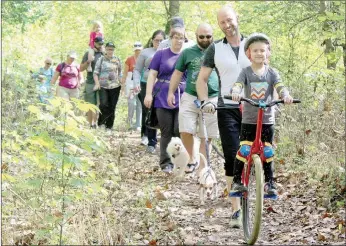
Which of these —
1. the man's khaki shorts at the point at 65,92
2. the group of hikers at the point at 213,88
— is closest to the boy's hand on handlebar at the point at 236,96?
the group of hikers at the point at 213,88

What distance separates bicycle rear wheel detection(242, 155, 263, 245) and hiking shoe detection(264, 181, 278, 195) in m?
0.11

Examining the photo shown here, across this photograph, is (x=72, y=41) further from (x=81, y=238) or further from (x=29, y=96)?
(x=81, y=238)

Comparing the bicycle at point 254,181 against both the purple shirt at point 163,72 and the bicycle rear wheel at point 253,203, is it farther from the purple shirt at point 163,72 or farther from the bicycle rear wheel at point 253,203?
the purple shirt at point 163,72

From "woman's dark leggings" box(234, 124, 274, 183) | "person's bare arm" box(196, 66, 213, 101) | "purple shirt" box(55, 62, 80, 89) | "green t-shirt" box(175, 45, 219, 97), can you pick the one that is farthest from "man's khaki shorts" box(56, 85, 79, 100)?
"woman's dark leggings" box(234, 124, 274, 183)

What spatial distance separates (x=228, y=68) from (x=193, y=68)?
1.67 metres

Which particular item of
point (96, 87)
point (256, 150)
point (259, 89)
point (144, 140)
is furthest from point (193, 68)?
point (96, 87)

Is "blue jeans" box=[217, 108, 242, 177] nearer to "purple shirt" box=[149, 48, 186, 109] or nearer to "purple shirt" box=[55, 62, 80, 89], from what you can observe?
"purple shirt" box=[149, 48, 186, 109]

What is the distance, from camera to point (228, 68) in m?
6.44

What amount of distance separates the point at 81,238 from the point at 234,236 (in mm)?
1630

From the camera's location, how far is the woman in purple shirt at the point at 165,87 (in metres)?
9.30

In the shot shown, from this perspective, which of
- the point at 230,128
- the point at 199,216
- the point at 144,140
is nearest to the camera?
the point at 230,128

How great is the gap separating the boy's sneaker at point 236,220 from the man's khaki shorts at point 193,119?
1.55 metres

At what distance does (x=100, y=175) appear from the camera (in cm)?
857

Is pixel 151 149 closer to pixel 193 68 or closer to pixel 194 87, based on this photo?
pixel 194 87
